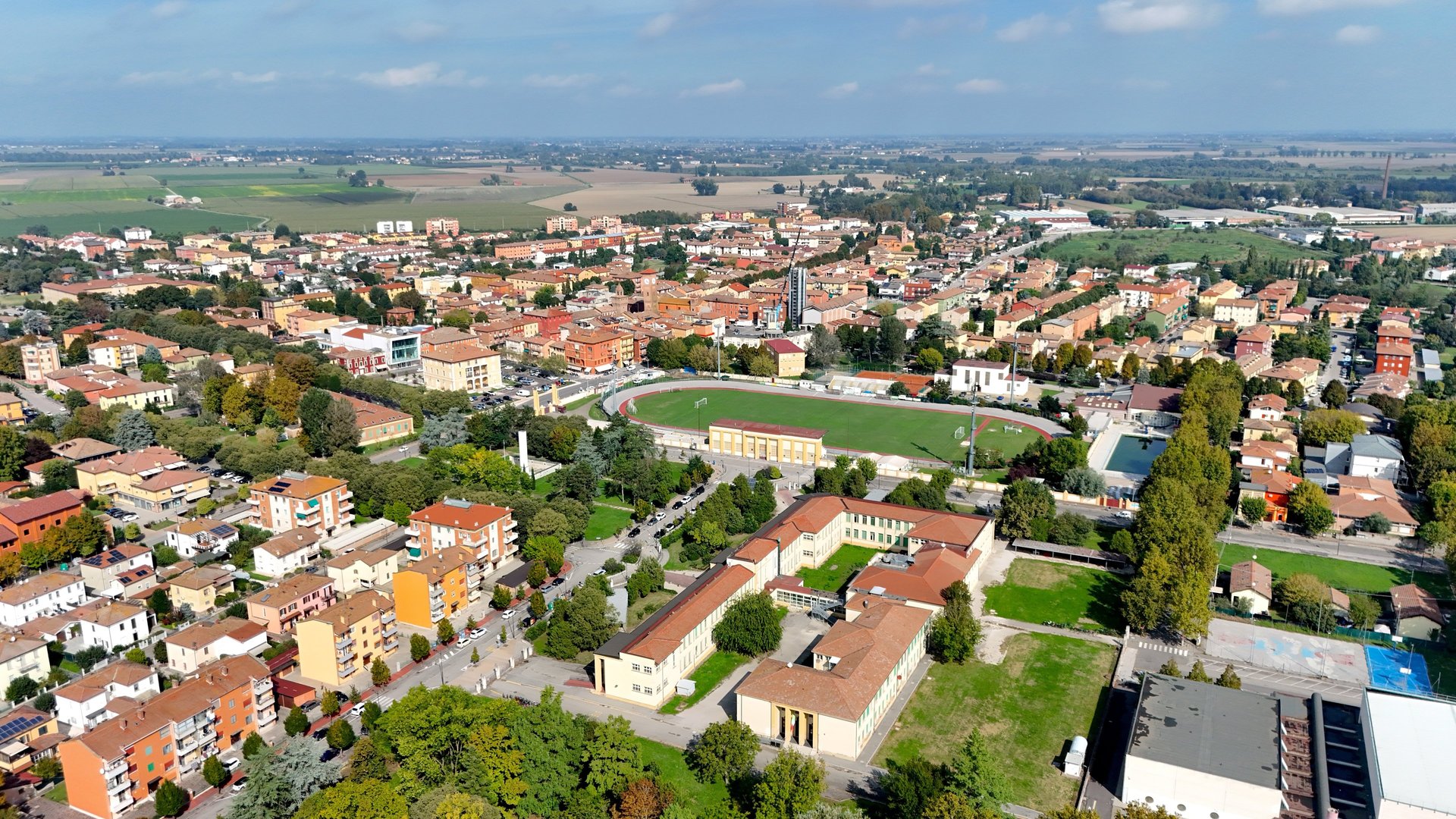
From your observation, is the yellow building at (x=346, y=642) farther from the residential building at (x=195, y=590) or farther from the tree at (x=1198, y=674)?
the tree at (x=1198, y=674)

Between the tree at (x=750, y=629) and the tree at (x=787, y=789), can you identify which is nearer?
the tree at (x=787, y=789)

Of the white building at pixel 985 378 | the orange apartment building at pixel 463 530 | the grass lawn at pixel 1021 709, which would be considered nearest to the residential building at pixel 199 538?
the orange apartment building at pixel 463 530

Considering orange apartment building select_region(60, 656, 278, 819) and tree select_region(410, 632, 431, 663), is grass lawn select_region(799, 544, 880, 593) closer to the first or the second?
tree select_region(410, 632, 431, 663)

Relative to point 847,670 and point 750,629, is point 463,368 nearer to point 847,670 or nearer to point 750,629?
point 750,629

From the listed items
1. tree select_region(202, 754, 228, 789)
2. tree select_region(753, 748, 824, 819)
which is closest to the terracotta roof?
tree select_region(753, 748, 824, 819)

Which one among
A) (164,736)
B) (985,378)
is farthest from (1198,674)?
(985,378)

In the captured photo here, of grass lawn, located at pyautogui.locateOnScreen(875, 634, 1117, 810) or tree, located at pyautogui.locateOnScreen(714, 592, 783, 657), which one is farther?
tree, located at pyautogui.locateOnScreen(714, 592, 783, 657)

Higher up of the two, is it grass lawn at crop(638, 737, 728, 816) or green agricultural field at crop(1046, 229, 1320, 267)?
green agricultural field at crop(1046, 229, 1320, 267)

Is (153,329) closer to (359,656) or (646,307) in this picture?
(646,307)
